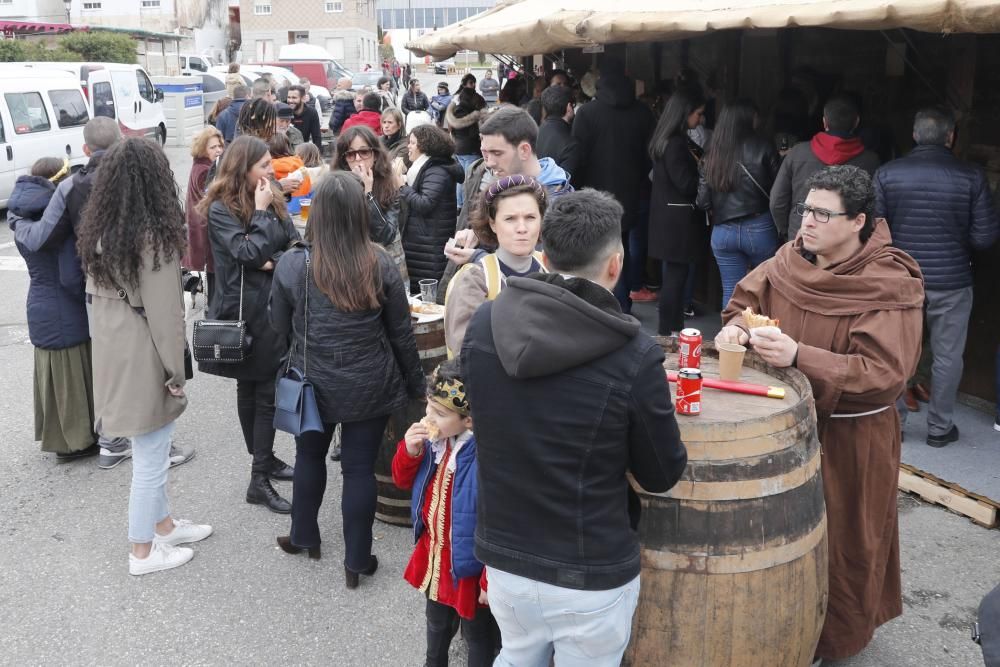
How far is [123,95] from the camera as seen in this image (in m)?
18.8

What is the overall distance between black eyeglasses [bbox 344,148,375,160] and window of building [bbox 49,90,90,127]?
10.4m

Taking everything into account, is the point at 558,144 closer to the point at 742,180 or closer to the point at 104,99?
the point at 742,180

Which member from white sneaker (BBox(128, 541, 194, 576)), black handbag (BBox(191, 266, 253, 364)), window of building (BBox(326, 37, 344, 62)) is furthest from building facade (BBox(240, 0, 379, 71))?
white sneaker (BBox(128, 541, 194, 576))

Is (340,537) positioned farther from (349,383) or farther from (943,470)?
(943,470)

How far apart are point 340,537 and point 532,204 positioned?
6.68ft

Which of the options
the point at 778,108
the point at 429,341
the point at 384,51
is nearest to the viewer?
the point at 429,341

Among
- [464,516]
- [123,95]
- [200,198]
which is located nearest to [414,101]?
[123,95]

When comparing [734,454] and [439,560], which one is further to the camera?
[439,560]

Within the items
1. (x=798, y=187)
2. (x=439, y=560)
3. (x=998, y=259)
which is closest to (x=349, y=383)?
(x=439, y=560)

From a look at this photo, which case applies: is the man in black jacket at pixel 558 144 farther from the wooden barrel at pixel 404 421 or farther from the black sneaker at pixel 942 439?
the black sneaker at pixel 942 439

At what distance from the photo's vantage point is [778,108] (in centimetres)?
631

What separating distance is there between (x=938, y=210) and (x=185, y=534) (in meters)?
4.18

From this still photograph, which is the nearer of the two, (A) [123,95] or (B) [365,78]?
(A) [123,95]

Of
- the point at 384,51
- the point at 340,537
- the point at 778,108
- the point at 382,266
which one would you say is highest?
the point at 384,51
